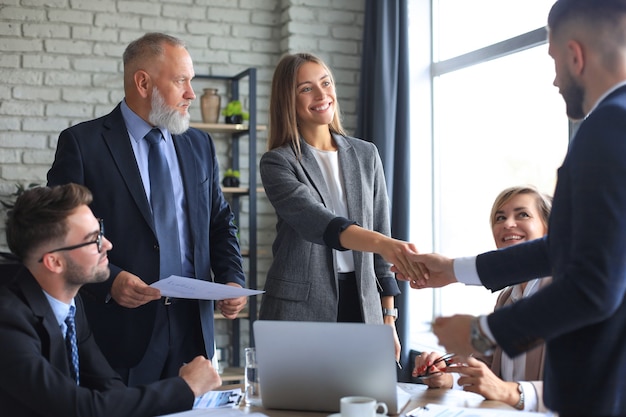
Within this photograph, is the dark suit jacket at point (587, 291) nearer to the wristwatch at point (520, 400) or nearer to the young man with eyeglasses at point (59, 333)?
the wristwatch at point (520, 400)

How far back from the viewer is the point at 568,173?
152 centimetres

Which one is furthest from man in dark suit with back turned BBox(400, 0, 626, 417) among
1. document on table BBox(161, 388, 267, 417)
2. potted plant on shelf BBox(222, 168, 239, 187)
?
potted plant on shelf BBox(222, 168, 239, 187)

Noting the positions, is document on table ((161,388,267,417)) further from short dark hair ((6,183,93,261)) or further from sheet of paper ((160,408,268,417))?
short dark hair ((6,183,93,261))

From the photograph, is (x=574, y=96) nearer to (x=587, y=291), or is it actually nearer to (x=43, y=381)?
(x=587, y=291)

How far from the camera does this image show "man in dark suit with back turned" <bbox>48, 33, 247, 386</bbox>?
2625mm

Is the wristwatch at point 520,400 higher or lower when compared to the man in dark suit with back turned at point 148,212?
lower

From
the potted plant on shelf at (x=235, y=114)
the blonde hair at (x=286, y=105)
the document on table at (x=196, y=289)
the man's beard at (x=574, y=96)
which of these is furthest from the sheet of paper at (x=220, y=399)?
the potted plant on shelf at (x=235, y=114)

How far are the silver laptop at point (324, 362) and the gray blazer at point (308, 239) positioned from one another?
703 millimetres

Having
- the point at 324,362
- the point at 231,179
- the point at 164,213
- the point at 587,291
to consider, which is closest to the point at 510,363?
the point at 324,362

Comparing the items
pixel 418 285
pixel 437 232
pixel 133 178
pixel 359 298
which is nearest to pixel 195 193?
pixel 133 178

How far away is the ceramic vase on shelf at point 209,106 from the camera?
15.7ft

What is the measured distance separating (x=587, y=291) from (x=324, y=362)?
659 mm

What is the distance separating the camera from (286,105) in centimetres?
278

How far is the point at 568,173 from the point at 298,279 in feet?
4.22
